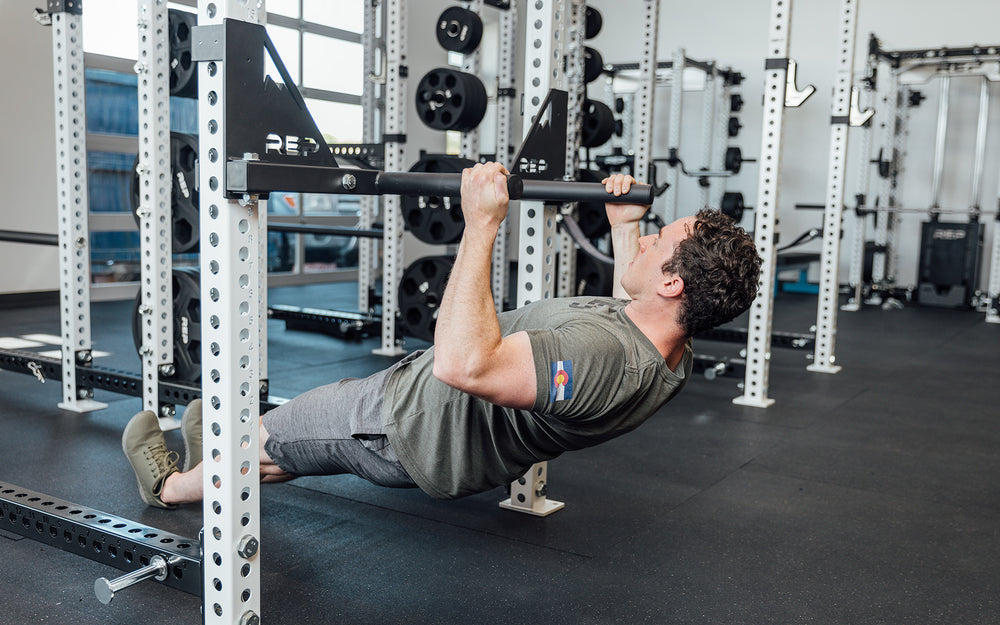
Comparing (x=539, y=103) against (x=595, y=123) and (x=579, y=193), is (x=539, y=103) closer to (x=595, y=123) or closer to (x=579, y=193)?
(x=579, y=193)

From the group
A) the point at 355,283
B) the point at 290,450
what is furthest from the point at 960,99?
the point at 290,450

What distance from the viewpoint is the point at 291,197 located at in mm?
8391

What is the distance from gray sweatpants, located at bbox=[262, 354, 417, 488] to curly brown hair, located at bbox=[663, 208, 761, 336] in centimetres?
61

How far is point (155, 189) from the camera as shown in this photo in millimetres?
2971

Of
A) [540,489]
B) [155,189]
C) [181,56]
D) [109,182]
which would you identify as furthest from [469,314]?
[109,182]

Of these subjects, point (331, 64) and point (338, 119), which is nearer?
point (331, 64)

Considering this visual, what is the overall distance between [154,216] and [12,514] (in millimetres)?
1313

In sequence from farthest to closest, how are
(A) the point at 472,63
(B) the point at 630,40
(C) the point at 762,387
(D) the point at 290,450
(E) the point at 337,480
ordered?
(B) the point at 630,40
(A) the point at 472,63
(C) the point at 762,387
(E) the point at 337,480
(D) the point at 290,450

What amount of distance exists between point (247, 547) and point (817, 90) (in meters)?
8.04

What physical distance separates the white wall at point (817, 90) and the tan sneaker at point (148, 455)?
25.1 ft

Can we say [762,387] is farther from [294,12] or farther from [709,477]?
[294,12]

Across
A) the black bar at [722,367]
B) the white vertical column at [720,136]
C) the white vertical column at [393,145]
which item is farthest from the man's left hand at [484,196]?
the white vertical column at [720,136]

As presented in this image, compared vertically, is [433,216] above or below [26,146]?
below

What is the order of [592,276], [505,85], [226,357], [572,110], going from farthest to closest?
[592,276], [505,85], [572,110], [226,357]
